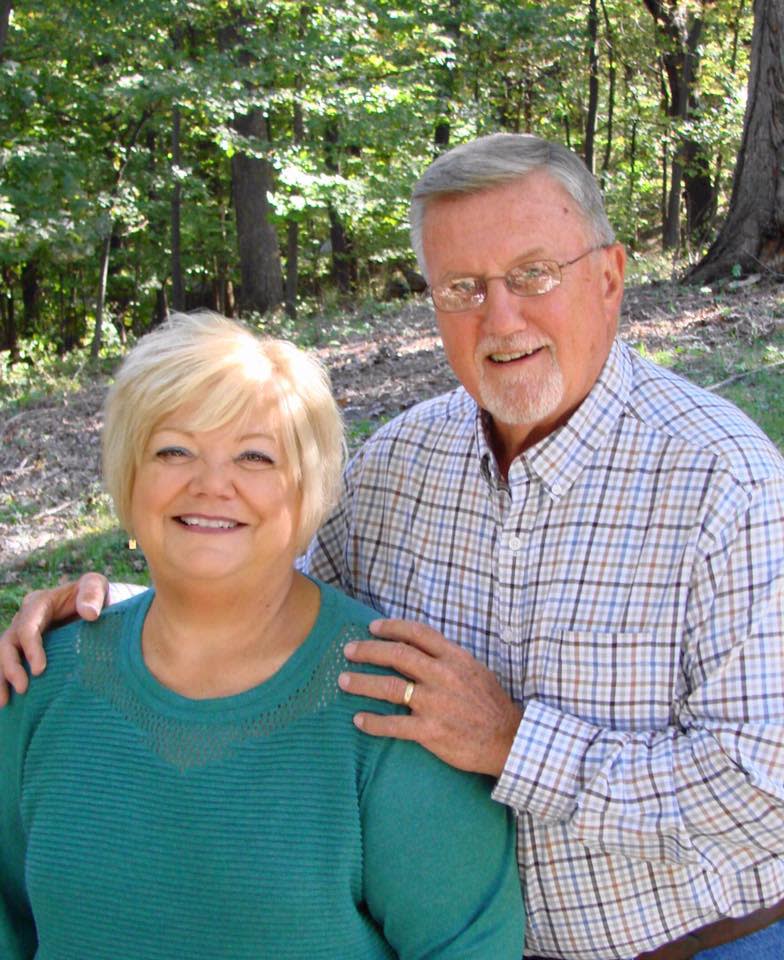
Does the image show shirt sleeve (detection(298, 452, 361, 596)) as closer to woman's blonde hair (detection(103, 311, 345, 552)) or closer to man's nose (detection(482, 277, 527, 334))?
woman's blonde hair (detection(103, 311, 345, 552))

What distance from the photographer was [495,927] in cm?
205

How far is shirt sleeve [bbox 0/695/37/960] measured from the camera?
231 cm

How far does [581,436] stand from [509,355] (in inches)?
10.0

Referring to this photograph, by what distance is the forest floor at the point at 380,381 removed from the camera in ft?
23.0

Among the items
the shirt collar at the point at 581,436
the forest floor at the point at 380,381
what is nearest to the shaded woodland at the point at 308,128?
the forest floor at the point at 380,381

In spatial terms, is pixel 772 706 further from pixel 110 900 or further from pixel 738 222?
pixel 738 222

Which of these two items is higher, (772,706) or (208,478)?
(208,478)

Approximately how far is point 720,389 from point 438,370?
265 centimetres

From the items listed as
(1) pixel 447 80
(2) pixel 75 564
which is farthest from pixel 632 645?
(1) pixel 447 80

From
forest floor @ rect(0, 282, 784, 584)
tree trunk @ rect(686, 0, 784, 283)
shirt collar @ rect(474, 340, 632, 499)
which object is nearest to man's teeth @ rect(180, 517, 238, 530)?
shirt collar @ rect(474, 340, 632, 499)

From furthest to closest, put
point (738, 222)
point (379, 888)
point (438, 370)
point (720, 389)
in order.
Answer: point (738, 222)
point (438, 370)
point (720, 389)
point (379, 888)

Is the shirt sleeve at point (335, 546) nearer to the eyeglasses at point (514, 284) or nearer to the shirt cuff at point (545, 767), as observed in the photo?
the eyeglasses at point (514, 284)

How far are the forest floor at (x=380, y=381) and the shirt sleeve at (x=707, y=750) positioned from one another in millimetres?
3759

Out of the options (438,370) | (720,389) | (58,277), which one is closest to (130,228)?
(58,277)
